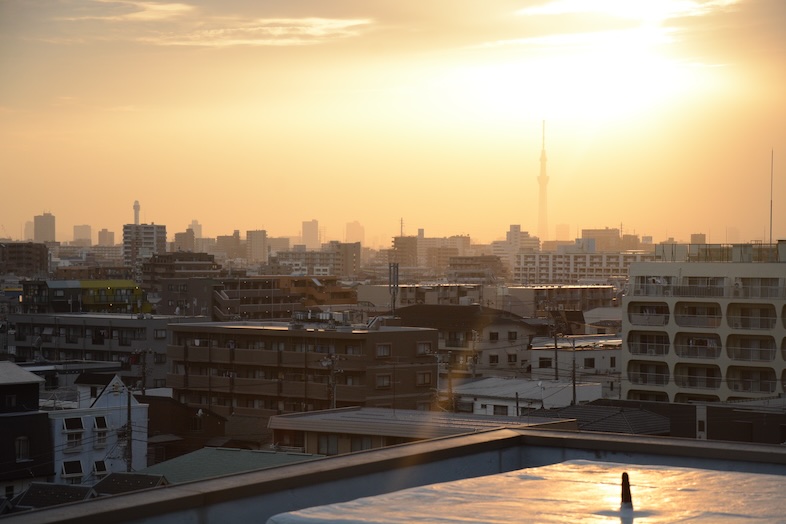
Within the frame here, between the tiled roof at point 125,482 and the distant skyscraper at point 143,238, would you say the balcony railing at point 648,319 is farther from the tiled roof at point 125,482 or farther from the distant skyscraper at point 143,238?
the distant skyscraper at point 143,238

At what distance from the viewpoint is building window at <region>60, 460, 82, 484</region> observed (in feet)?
41.0

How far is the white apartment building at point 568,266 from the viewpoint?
79688 millimetres

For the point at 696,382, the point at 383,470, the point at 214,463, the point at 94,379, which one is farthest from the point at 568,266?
the point at 383,470

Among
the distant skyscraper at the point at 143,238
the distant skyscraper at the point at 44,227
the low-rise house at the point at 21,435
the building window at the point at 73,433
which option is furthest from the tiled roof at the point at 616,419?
the distant skyscraper at the point at 44,227

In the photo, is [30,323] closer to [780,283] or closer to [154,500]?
[780,283]

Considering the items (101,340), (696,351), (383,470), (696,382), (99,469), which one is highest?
(383,470)

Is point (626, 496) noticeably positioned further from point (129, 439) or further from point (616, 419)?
point (129, 439)

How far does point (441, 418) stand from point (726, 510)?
9.37 meters

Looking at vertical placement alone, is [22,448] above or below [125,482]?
below

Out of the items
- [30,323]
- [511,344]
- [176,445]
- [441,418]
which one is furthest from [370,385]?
[30,323]

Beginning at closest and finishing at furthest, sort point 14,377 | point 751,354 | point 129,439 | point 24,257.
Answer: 1. point 14,377
2. point 129,439
3. point 751,354
4. point 24,257

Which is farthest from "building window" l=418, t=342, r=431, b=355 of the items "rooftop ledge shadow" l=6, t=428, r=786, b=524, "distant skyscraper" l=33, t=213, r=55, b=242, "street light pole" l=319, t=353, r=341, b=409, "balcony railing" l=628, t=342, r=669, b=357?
"distant skyscraper" l=33, t=213, r=55, b=242

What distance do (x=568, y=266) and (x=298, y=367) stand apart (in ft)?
215

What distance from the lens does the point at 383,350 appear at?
17.8 meters
